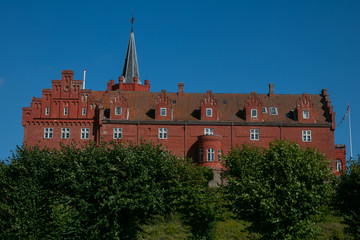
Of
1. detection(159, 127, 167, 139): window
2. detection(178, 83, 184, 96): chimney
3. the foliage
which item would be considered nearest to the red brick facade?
detection(159, 127, 167, 139): window

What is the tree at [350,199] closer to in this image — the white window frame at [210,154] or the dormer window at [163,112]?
the white window frame at [210,154]

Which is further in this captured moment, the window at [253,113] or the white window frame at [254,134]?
the window at [253,113]

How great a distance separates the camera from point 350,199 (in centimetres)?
5169

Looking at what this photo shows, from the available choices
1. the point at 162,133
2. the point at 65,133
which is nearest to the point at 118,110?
the point at 162,133

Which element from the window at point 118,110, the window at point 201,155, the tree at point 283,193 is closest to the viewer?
the tree at point 283,193

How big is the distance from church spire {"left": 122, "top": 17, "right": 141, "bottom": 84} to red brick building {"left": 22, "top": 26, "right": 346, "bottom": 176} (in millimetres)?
18287

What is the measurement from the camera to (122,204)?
52.3 m

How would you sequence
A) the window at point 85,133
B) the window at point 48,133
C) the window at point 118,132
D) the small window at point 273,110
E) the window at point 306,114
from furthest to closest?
1. the small window at point 273,110
2. the window at point 306,114
3. the window at point 85,133
4. the window at point 48,133
5. the window at point 118,132

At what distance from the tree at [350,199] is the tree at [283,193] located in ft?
4.57

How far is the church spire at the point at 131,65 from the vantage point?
10188 cm

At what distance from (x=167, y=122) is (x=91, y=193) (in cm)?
2998

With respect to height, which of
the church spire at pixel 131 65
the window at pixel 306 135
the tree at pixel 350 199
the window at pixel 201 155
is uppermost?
the church spire at pixel 131 65

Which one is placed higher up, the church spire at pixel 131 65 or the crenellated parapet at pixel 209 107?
the church spire at pixel 131 65

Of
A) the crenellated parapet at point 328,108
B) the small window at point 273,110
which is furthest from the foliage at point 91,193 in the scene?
the crenellated parapet at point 328,108
